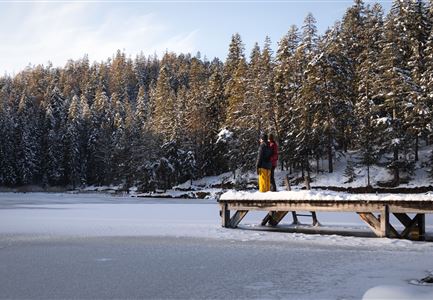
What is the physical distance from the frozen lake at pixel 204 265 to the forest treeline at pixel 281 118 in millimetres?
34335

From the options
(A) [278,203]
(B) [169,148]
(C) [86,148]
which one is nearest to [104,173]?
(C) [86,148]

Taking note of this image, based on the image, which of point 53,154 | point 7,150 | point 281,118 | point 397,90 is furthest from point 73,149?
point 397,90

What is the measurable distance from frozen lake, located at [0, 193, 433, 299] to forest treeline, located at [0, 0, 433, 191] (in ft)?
113

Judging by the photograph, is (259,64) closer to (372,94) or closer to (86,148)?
(372,94)

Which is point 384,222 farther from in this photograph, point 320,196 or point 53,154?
point 53,154

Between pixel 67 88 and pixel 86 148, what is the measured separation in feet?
145

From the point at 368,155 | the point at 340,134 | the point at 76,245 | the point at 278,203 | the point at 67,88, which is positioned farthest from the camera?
the point at 67,88

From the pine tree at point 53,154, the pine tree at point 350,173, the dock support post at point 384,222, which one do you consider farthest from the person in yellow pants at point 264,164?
the pine tree at point 53,154

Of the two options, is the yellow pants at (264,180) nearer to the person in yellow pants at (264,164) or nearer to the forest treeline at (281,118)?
the person in yellow pants at (264,164)

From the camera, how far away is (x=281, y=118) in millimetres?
53469

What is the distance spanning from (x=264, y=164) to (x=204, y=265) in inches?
319

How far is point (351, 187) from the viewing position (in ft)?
145

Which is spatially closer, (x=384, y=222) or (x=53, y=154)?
(x=384, y=222)

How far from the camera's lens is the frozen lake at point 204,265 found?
20.5 feet
